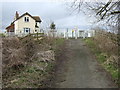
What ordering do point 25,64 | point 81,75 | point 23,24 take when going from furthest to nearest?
point 23,24 < point 25,64 < point 81,75

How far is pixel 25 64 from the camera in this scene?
39.4 feet

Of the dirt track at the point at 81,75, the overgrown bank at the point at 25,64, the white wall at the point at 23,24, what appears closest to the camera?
the overgrown bank at the point at 25,64

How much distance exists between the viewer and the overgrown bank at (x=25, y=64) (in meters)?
9.32

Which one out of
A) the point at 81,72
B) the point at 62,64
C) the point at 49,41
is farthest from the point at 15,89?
the point at 49,41

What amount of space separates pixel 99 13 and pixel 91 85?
5.89 metres

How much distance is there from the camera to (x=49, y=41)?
1977cm

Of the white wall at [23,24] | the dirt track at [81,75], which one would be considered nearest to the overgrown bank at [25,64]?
the dirt track at [81,75]

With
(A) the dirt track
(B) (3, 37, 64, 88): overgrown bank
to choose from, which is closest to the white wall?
(B) (3, 37, 64, 88): overgrown bank

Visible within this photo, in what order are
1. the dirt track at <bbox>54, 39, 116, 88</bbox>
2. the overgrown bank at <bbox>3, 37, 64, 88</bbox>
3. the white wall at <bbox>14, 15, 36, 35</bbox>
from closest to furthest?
the overgrown bank at <bbox>3, 37, 64, 88</bbox> → the dirt track at <bbox>54, 39, 116, 88</bbox> → the white wall at <bbox>14, 15, 36, 35</bbox>

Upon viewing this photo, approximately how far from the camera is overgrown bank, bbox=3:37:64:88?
30.6 ft

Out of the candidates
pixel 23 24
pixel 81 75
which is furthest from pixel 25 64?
pixel 23 24

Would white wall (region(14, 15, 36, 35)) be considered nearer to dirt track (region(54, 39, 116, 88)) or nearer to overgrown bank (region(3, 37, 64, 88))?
overgrown bank (region(3, 37, 64, 88))

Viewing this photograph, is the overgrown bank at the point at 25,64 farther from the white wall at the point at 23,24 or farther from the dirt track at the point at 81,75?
the white wall at the point at 23,24

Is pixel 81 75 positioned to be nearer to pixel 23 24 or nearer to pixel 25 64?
pixel 25 64
